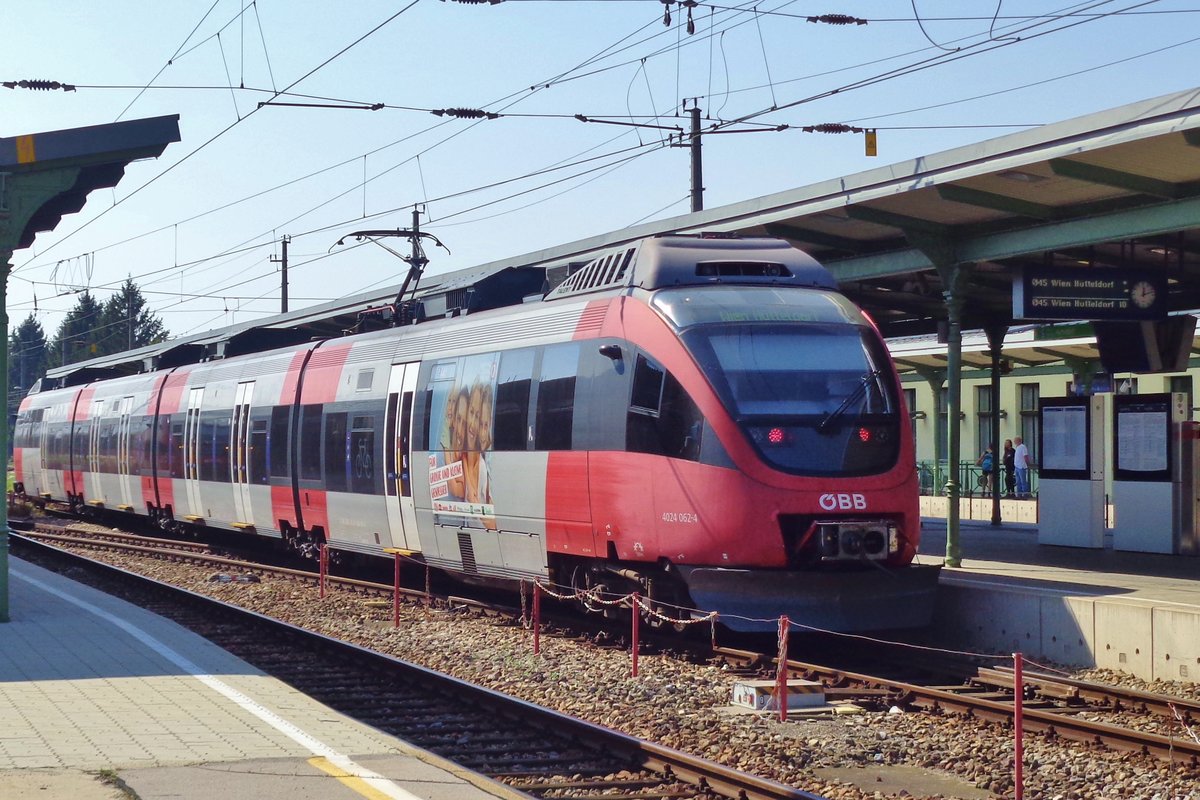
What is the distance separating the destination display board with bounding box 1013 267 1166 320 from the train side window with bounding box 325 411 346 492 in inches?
366

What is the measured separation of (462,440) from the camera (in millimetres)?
15727

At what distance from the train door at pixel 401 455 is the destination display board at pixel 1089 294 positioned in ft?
23.6

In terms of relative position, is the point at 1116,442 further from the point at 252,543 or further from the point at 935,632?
the point at 252,543

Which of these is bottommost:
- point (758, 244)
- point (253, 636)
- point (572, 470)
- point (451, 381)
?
point (253, 636)

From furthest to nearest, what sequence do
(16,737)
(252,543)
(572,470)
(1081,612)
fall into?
(252,543) < (572,470) < (1081,612) < (16,737)

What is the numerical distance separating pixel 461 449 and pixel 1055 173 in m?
6.92

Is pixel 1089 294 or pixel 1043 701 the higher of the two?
pixel 1089 294

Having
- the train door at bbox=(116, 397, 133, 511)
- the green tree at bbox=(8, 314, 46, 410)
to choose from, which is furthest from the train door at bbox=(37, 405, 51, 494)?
the green tree at bbox=(8, 314, 46, 410)

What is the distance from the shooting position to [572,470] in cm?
1337

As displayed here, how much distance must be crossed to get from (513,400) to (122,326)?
10544 cm

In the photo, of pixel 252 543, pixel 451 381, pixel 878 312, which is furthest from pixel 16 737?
pixel 252 543

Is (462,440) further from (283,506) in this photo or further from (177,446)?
(177,446)

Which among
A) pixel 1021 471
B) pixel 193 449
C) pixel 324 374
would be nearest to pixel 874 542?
pixel 324 374

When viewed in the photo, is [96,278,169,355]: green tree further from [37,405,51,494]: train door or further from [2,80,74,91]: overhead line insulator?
[2,80,74,91]: overhead line insulator
